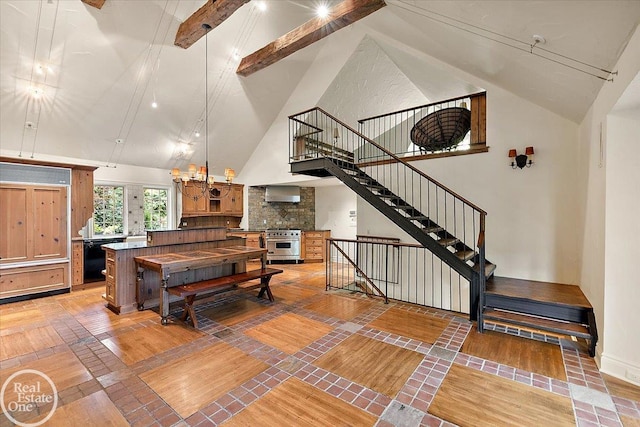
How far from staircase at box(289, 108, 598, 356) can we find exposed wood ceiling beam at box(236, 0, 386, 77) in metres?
1.39

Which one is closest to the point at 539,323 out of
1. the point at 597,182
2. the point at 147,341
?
the point at 597,182

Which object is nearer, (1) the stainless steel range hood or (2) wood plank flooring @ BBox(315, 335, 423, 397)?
(2) wood plank flooring @ BBox(315, 335, 423, 397)

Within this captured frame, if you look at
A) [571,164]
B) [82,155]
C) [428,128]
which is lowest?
[571,164]

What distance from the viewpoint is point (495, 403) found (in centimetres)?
217

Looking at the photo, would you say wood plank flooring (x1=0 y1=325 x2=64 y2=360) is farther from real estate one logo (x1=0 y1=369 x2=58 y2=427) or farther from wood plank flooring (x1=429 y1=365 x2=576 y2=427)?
wood plank flooring (x1=429 y1=365 x2=576 y2=427)

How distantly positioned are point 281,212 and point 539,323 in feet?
24.1

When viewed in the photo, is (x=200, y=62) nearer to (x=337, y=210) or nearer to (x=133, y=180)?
(x=133, y=180)

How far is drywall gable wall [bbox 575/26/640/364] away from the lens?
7.22ft

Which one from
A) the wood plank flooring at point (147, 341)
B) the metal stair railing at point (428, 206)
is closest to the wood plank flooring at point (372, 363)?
the metal stair railing at point (428, 206)

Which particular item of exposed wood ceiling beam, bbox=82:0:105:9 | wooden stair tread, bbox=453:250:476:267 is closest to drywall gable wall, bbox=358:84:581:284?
Answer: wooden stair tread, bbox=453:250:476:267

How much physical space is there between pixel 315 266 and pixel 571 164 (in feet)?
19.1

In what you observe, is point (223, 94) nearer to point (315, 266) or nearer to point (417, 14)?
point (417, 14)

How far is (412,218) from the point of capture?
14.9 feet

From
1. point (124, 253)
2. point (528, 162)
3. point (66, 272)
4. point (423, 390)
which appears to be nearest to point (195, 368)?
point (423, 390)
